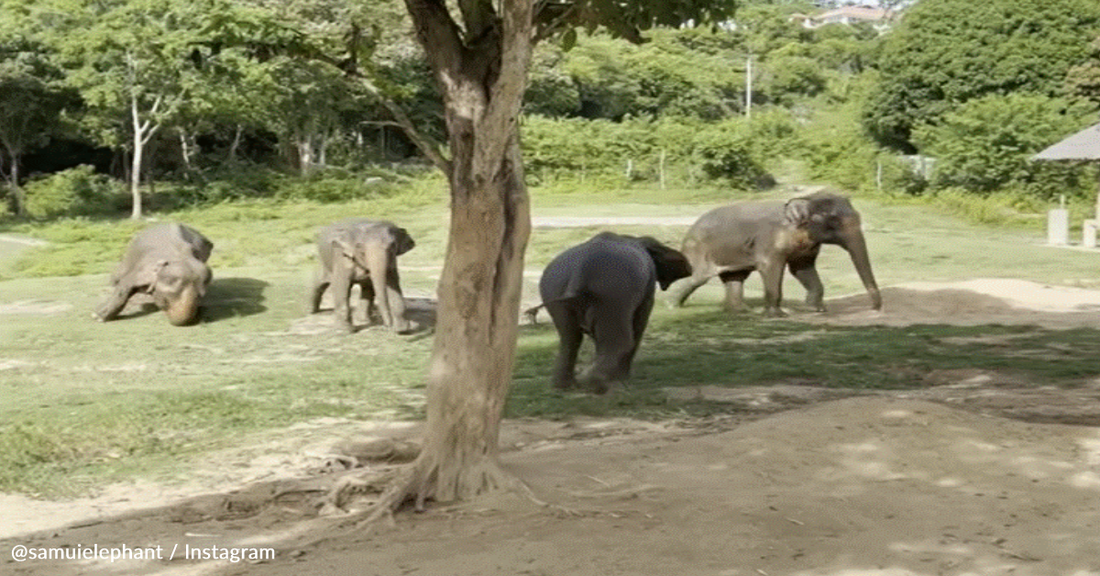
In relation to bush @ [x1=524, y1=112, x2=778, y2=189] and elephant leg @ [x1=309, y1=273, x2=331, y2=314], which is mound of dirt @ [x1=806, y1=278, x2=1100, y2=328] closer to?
elephant leg @ [x1=309, y1=273, x2=331, y2=314]

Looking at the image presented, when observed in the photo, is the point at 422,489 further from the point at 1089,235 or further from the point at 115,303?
the point at 1089,235

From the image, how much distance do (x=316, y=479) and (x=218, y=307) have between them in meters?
11.5

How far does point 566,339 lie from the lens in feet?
40.6

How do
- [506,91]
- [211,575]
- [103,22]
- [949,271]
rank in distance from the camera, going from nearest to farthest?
[211,575]
[506,91]
[949,271]
[103,22]

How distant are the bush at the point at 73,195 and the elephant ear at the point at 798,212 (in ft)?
76.7

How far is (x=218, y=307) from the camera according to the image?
1938 centimetres

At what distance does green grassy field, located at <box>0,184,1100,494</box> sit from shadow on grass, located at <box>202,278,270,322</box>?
0.04 meters

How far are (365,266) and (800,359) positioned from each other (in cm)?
598

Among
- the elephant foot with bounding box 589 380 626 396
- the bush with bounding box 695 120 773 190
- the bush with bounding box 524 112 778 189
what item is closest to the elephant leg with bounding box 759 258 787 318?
the elephant foot with bounding box 589 380 626 396

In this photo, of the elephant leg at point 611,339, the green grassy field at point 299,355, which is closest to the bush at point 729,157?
the green grassy field at point 299,355

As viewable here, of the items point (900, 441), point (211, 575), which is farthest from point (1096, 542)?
point (211, 575)

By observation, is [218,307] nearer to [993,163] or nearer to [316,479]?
[316,479]

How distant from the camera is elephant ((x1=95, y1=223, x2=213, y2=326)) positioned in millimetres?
18234

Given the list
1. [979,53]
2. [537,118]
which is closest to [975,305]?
[979,53]
